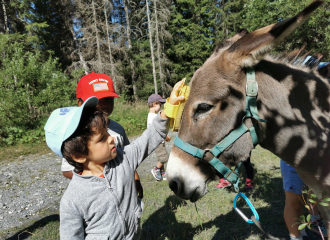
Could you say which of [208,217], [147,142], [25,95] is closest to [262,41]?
[147,142]

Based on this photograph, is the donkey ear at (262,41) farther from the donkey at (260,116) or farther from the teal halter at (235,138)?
the teal halter at (235,138)

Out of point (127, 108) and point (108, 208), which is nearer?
point (108, 208)

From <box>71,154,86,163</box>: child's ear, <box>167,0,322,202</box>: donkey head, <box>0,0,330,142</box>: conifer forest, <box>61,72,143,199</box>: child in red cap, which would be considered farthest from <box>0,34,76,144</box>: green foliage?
<box>167,0,322,202</box>: donkey head

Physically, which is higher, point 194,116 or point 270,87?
point 270,87

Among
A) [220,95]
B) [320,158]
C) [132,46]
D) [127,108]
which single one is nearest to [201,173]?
Answer: [220,95]

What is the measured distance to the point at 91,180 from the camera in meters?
1.68

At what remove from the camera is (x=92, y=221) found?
1642mm

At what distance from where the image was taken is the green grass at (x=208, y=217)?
125 inches

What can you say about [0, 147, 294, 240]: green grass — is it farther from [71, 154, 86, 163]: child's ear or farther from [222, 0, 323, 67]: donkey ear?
[222, 0, 323, 67]: donkey ear

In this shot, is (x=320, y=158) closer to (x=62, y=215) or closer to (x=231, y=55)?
(x=231, y=55)

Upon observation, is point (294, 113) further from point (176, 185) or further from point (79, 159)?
point (79, 159)

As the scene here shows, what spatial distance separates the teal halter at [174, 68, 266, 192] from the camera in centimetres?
151

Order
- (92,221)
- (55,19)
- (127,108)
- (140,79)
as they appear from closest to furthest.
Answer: (92,221)
(127,108)
(140,79)
(55,19)

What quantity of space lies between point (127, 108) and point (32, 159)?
7864mm
